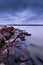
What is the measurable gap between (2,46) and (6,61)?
42cm

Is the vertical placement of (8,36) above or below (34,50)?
above

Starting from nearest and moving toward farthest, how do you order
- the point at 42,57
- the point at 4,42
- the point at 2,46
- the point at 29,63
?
the point at 29,63, the point at 42,57, the point at 2,46, the point at 4,42

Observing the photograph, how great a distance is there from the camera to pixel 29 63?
6.26ft

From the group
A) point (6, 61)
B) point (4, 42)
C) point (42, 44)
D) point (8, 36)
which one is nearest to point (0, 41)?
point (4, 42)

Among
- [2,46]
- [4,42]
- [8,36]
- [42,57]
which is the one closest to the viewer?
[42,57]

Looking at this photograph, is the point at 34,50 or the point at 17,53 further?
the point at 34,50

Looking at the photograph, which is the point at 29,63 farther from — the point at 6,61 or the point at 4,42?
the point at 4,42

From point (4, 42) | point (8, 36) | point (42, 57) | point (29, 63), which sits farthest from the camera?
point (8, 36)

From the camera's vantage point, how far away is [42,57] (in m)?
2.07

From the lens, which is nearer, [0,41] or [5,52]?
[5,52]

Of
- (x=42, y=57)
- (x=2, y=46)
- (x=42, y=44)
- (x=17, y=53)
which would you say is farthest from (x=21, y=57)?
(x=42, y=44)

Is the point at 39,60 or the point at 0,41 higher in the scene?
the point at 0,41

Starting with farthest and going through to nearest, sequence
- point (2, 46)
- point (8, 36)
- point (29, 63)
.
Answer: point (8, 36) → point (2, 46) → point (29, 63)

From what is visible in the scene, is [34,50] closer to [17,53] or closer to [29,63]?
[17,53]
